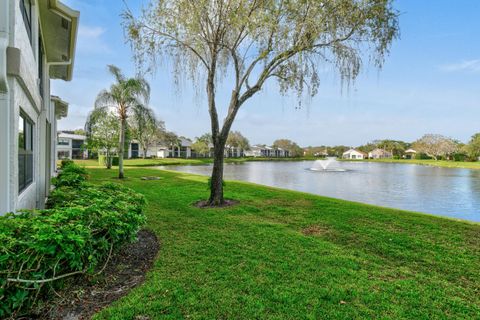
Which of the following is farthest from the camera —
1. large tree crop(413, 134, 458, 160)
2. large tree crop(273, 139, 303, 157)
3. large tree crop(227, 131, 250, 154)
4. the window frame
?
large tree crop(273, 139, 303, 157)

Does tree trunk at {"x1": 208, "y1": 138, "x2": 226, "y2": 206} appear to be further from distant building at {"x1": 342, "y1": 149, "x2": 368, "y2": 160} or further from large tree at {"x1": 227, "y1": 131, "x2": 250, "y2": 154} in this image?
distant building at {"x1": 342, "y1": 149, "x2": 368, "y2": 160}

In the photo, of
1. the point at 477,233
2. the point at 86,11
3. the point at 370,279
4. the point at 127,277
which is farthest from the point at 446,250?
the point at 86,11

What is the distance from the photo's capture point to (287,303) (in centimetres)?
300

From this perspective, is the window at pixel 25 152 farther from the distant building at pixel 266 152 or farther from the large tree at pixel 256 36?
the distant building at pixel 266 152

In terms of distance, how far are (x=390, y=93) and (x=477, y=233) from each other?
14.8 feet

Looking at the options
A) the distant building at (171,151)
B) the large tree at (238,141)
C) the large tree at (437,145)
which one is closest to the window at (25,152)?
the distant building at (171,151)

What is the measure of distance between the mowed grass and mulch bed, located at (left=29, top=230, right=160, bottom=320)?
18cm

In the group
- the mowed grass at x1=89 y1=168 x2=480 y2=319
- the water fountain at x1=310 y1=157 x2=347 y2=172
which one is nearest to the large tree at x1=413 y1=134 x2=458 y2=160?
the water fountain at x1=310 y1=157 x2=347 y2=172

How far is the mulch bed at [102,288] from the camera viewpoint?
275cm

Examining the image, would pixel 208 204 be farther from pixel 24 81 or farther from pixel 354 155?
pixel 354 155

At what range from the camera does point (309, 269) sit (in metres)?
3.91

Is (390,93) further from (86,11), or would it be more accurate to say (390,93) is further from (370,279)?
(86,11)

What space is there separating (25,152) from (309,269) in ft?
15.5

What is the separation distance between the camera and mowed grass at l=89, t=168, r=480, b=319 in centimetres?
291
